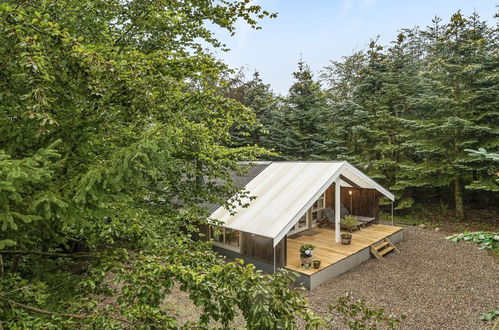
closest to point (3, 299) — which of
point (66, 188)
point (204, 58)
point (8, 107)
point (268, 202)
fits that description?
point (66, 188)

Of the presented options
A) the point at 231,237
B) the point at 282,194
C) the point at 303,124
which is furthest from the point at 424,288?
the point at 303,124

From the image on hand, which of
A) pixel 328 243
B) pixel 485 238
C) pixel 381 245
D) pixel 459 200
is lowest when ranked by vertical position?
pixel 381 245

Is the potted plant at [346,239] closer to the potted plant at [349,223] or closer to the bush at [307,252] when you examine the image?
the potted plant at [349,223]

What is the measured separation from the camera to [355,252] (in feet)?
30.1

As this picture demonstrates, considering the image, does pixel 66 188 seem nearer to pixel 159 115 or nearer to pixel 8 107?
pixel 8 107

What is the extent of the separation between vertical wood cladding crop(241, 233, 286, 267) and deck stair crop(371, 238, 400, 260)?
3680mm

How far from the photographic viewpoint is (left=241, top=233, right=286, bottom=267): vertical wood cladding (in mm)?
8164

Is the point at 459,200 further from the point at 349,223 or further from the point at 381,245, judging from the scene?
the point at 349,223

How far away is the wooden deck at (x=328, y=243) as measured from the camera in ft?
27.9

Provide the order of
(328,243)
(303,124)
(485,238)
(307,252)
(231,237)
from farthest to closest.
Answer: (303,124) < (328,243) < (231,237) < (307,252) < (485,238)

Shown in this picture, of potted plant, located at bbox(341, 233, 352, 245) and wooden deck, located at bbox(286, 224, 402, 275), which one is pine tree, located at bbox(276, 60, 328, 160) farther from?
potted plant, located at bbox(341, 233, 352, 245)

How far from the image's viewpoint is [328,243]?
10.2 meters

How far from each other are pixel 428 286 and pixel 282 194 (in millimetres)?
4713

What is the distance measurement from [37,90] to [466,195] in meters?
17.6
